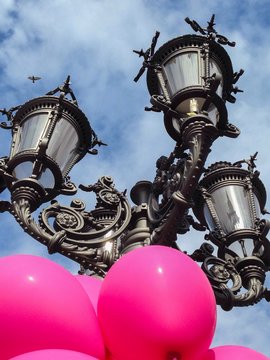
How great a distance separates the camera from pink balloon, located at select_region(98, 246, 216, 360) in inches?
120

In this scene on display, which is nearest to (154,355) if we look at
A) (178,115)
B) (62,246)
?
(62,246)

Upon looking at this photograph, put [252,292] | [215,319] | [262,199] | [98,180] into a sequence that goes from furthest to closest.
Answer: [262,199] → [98,180] → [252,292] → [215,319]

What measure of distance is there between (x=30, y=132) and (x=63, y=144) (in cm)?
29

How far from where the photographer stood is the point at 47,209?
15.5 ft

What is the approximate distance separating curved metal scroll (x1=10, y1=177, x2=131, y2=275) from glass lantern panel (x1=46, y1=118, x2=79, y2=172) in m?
0.34

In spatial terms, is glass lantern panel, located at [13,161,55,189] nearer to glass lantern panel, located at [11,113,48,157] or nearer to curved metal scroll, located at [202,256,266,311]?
glass lantern panel, located at [11,113,48,157]

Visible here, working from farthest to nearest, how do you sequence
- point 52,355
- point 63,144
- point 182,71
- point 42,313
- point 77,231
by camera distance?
point 182,71, point 63,144, point 77,231, point 42,313, point 52,355

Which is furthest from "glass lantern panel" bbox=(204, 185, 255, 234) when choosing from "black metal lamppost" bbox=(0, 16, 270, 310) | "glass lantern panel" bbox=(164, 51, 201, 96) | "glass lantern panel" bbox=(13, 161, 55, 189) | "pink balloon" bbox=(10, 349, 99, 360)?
"pink balloon" bbox=(10, 349, 99, 360)

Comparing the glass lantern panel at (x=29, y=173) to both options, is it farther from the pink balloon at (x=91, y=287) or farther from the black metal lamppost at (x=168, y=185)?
the pink balloon at (x=91, y=287)

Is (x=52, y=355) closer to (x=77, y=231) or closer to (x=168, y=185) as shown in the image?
(x=77, y=231)

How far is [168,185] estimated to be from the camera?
4.85 m

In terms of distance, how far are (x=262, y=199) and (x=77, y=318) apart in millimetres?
3270

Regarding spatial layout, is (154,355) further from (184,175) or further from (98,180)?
(98,180)

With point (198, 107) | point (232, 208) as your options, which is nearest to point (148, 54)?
point (198, 107)
